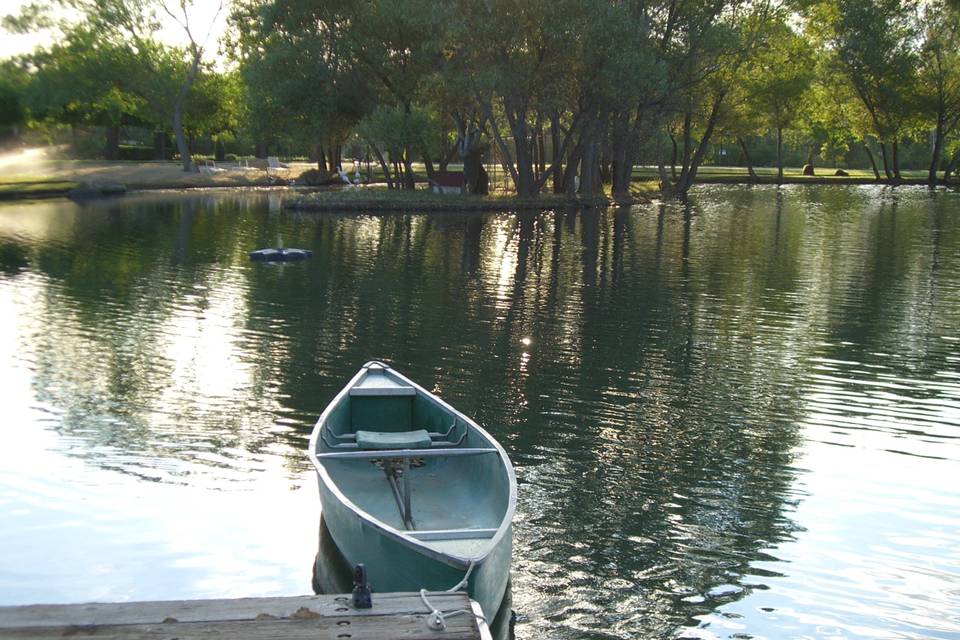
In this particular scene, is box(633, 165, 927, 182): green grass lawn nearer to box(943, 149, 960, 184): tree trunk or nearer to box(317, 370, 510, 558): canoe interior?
box(943, 149, 960, 184): tree trunk

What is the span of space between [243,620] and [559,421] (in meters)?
7.92

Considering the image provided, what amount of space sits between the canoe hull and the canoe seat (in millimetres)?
2037

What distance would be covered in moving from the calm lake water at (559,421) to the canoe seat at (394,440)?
1.00 metres

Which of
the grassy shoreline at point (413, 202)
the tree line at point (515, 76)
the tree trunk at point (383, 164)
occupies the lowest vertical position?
the grassy shoreline at point (413, 202)

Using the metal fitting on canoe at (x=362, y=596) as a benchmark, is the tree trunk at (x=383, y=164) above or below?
above

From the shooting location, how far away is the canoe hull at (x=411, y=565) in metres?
6.62

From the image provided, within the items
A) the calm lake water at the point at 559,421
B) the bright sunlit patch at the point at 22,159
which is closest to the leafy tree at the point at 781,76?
the calm lake water at the point at 559,421

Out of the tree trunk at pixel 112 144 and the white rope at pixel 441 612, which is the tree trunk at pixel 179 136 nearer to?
the tree trunk at pixel 112 144

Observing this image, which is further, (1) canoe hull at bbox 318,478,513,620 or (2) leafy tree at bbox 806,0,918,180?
(2) leafy tree at bbox 806,0,918,180

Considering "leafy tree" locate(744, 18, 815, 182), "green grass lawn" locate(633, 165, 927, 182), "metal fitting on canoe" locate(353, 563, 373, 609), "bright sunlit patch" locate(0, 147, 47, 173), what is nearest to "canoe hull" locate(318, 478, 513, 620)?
"metal fitting on canoe" locate(353, 563, 373, 609)

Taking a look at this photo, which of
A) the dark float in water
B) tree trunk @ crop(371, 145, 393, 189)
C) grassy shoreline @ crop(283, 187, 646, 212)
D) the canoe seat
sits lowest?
the canoe seat

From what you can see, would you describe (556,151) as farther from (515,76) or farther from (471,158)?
(515,76)

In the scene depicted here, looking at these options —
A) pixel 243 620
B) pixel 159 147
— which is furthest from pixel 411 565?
pixel 159 147

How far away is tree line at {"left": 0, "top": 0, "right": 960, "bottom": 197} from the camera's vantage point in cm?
4488
